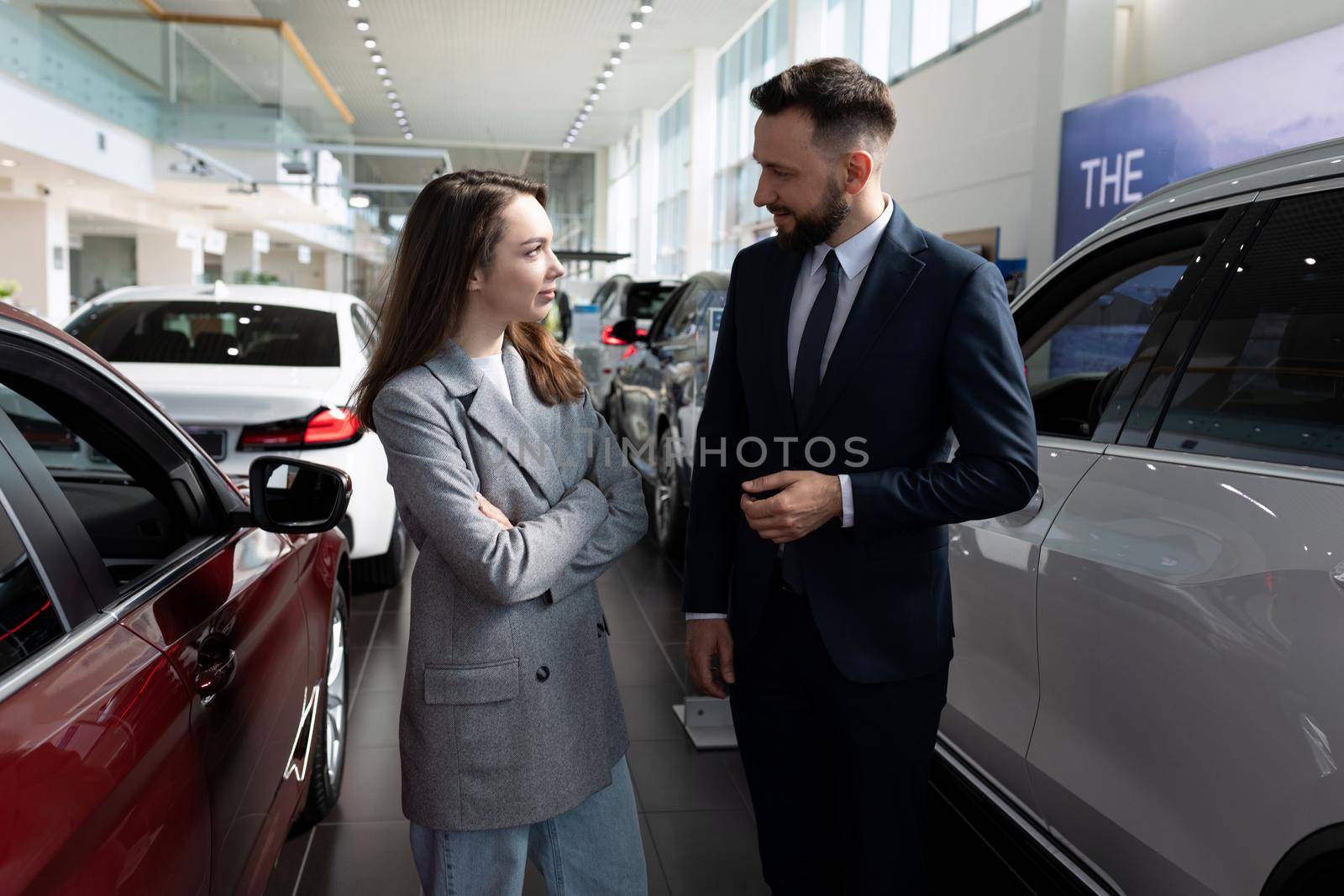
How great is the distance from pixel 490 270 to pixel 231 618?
665 mm

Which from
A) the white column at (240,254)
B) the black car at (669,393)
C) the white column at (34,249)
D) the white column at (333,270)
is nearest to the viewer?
the black car at (669,393)

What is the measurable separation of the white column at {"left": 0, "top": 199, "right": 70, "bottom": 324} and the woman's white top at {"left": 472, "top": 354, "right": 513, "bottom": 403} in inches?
737

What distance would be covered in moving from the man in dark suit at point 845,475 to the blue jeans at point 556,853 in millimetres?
286

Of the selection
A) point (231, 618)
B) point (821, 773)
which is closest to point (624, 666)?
point (821, 773)

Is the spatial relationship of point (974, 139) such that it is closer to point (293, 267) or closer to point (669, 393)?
point (669, 393)

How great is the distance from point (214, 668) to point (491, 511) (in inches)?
17.2

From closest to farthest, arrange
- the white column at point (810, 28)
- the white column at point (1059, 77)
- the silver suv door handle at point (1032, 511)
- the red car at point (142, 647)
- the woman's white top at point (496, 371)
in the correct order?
1. the red car at point (142, 647)
2. the woman's white top at point (496, 371)
3. the silver suv door handle at point (1032, 511)
4. the white column at point (1059, 77)
5. the white column at point (810, 28)

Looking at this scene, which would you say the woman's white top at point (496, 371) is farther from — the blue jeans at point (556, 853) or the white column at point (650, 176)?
the white column at point (650, 176)

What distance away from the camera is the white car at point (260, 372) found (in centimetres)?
426

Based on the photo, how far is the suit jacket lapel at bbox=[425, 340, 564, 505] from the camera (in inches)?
62.6

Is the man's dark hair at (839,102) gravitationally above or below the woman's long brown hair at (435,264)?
above

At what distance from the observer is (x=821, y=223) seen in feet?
5.75

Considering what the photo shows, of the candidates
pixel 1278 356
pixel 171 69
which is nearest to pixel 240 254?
pixel 171 69

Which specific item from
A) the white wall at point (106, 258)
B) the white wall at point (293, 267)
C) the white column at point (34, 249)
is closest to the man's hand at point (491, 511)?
the white column at point (34, 249)
